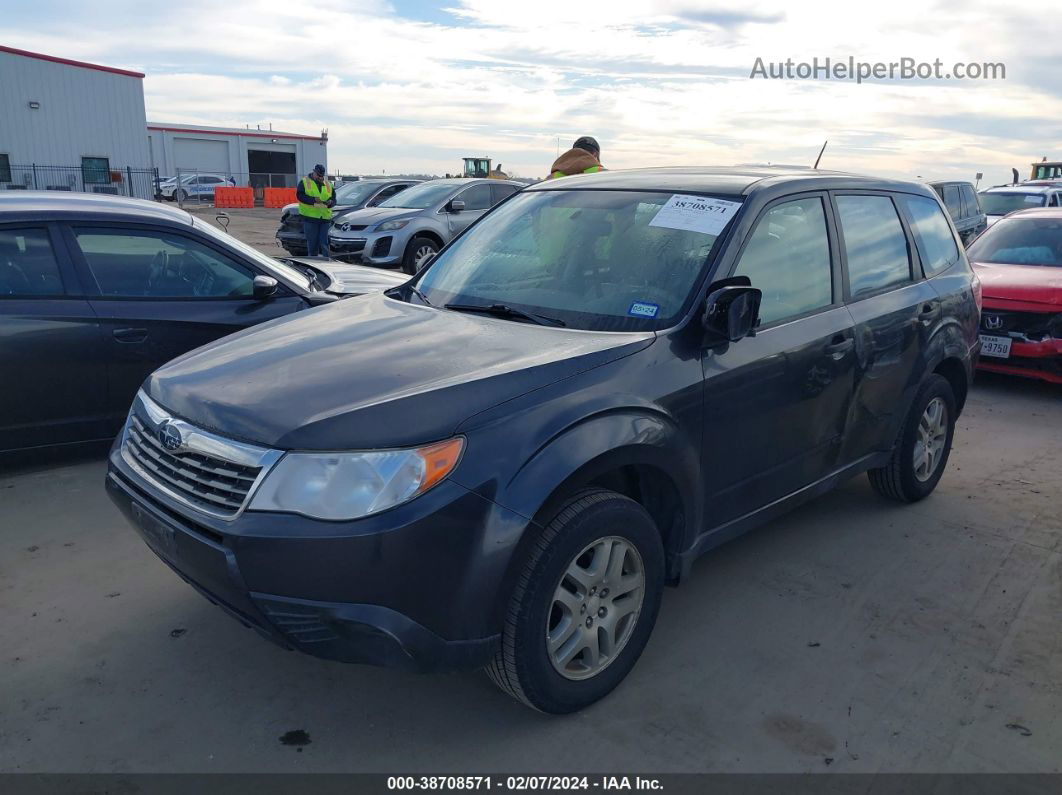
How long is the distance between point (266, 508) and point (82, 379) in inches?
114

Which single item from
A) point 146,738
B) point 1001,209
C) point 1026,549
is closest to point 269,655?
point 146,738

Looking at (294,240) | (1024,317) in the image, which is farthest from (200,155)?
(1024,317)

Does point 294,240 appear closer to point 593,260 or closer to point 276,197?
point 593,260

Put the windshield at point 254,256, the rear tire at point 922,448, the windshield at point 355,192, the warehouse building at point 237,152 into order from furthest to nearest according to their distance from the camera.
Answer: the warehouse building at point 237,152, the windshield at point 355,192, the windshield at point 254,256, the rear tire at point 922,448

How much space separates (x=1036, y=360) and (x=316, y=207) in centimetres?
1078

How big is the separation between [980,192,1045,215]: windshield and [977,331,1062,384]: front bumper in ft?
32.4

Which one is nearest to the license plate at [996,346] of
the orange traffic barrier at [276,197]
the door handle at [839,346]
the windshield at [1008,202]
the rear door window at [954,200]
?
the door handle at [839,346]

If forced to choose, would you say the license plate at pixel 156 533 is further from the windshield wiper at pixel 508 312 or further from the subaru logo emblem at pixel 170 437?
the windshield wiper at pixel 508 312

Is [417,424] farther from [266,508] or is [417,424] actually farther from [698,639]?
[698,639]

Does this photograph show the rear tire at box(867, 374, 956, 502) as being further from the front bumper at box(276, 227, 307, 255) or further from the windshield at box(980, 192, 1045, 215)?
the front bumper at box(276, 227, 307, 255)

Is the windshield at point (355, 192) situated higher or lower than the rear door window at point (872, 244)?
higher

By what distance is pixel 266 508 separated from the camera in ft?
7.92

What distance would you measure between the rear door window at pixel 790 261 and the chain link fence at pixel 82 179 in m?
29.7

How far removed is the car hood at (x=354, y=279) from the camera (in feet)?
19.3
